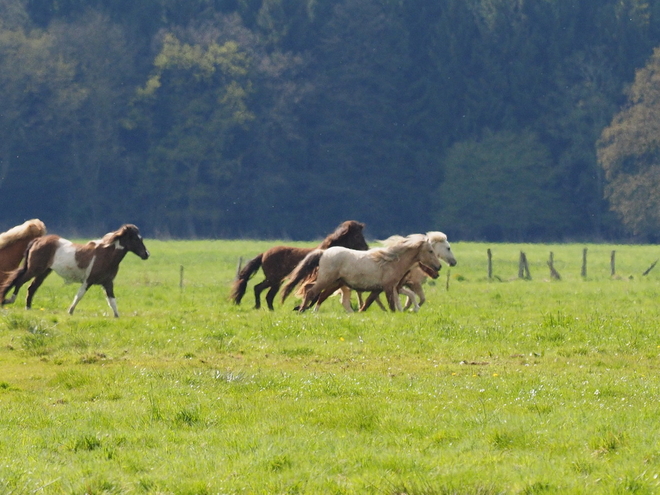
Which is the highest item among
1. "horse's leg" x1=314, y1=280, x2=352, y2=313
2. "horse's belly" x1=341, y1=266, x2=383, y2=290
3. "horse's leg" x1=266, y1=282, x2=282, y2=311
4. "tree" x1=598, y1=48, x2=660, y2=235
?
A: "tree" x1=598, y1=48, x2=660, y2=235

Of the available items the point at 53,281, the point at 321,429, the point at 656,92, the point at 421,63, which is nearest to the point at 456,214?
the point at 421,63

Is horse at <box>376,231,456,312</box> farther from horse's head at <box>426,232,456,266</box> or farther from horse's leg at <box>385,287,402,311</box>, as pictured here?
horse's leg at <box>385,287,402,311</box>

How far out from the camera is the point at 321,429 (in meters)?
9.81

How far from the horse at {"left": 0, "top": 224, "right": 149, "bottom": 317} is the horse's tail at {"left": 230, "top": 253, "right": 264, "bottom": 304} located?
111 inches

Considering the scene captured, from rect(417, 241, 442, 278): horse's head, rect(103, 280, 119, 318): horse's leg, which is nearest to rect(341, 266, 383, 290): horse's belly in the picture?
rect(417, 241, 442, 278): horse's head

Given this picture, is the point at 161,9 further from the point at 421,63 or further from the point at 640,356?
the point at 640,356

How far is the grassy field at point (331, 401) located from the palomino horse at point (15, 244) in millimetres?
1923

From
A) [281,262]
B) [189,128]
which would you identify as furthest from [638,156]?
[281,262]

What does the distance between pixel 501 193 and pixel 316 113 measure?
580 inches

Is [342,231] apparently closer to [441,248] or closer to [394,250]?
[441,248]

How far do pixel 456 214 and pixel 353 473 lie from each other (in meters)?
72.8

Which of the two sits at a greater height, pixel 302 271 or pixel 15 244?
pixel 15 244

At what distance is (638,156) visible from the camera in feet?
230

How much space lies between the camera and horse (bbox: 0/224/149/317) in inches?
820
